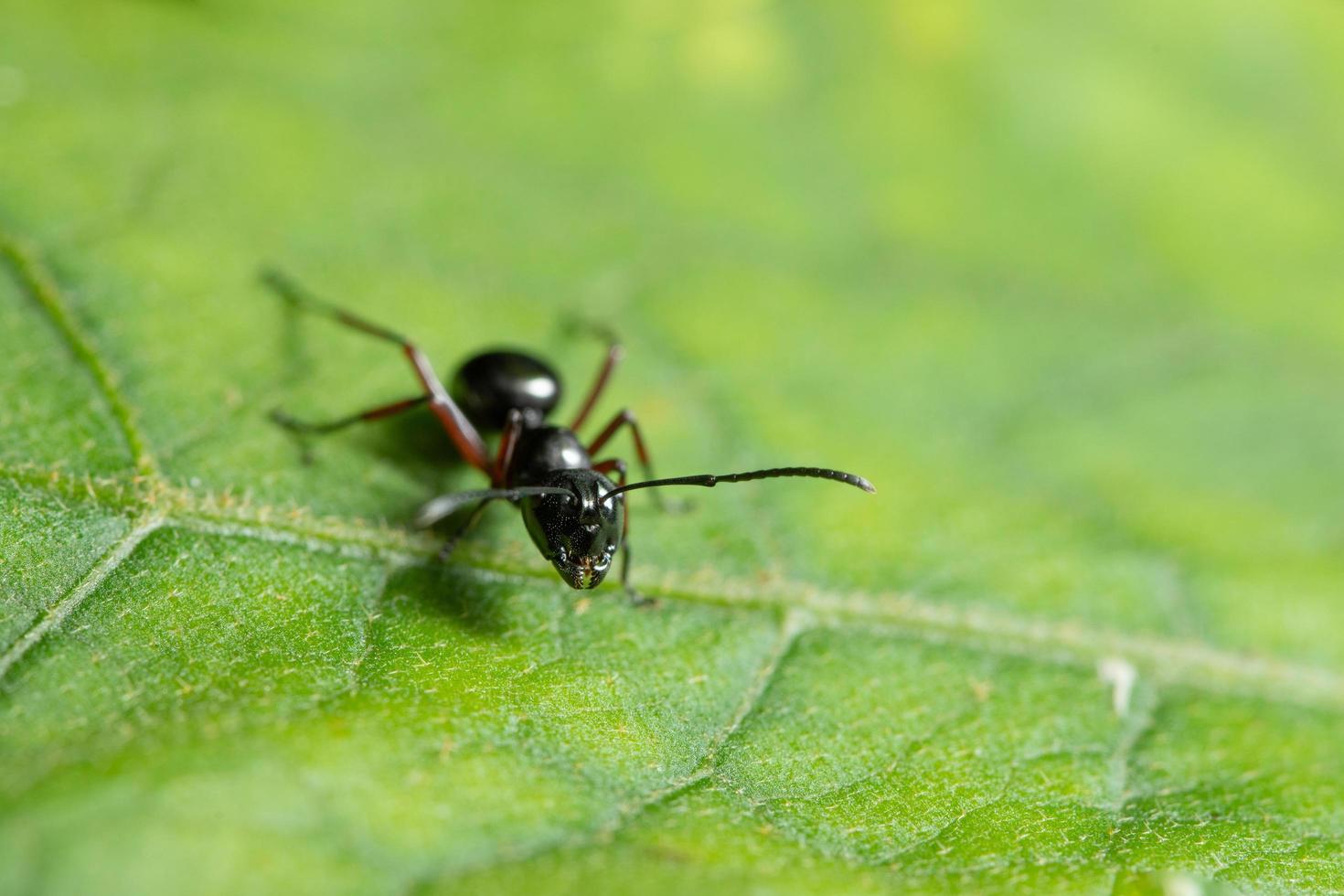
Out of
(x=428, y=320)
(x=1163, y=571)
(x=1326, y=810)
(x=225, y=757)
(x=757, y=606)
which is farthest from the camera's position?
(x=428, y=320)

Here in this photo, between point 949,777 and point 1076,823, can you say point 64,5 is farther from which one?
point 1076,823

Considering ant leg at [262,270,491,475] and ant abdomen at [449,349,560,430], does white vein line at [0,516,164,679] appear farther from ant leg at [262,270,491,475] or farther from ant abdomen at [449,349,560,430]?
ant abdomen at [449,349,560,430]

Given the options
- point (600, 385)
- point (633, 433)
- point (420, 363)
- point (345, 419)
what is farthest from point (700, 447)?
point (345, 419)

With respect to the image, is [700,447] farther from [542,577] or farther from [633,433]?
[542,577]

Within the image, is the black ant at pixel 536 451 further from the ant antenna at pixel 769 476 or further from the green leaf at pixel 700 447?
the green leaf at pixel 700 447

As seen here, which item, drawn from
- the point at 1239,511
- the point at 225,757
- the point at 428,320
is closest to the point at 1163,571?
the point at 1239,511

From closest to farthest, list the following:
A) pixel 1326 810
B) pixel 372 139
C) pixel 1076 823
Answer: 1. pixel 1076 823
2. pixel 1326 810
3. pixel 372 139
